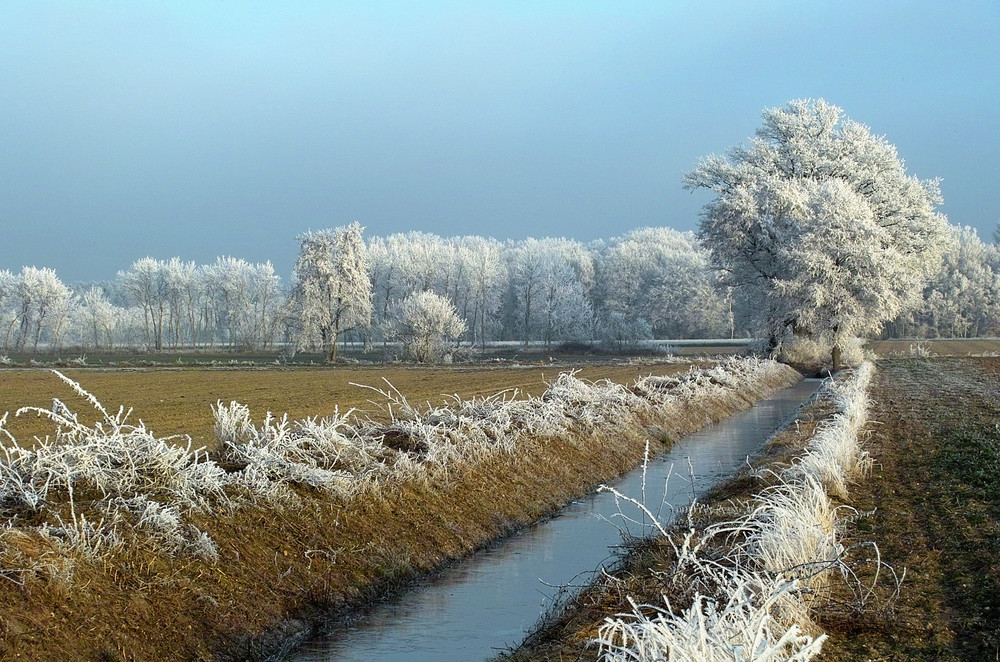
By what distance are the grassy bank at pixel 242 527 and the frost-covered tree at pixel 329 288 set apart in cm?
5460

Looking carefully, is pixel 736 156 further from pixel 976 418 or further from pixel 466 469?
pixel 466 469

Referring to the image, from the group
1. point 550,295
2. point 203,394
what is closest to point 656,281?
point 550,295

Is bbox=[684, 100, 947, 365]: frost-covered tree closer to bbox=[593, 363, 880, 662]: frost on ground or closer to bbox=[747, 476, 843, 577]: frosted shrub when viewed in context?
bbox=[593, 363, 880, 662]: frost on ground

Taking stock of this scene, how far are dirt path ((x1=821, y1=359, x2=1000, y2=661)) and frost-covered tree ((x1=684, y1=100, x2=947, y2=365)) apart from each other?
1017 inches

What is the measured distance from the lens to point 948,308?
3804 inches

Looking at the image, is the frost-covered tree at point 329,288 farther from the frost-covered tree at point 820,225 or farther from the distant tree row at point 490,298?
the frost-covered tree at point 820,225

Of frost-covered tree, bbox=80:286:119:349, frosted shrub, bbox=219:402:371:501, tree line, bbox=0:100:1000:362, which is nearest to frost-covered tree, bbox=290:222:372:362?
tree line, bbox=0:100:1000:362

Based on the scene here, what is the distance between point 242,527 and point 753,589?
505 centimetres

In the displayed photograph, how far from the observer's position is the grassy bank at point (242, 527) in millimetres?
7047

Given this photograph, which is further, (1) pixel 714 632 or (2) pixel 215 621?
(2) pixel 215 621

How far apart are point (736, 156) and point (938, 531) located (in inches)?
1836

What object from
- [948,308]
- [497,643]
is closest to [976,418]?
[497,643]

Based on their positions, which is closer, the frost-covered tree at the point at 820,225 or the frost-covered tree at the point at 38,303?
the frost-covered tree at the point at 820,225

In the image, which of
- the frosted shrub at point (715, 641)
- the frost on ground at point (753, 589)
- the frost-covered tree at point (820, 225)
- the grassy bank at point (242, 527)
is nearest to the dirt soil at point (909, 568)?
the frost on ground at point (753, 589)
